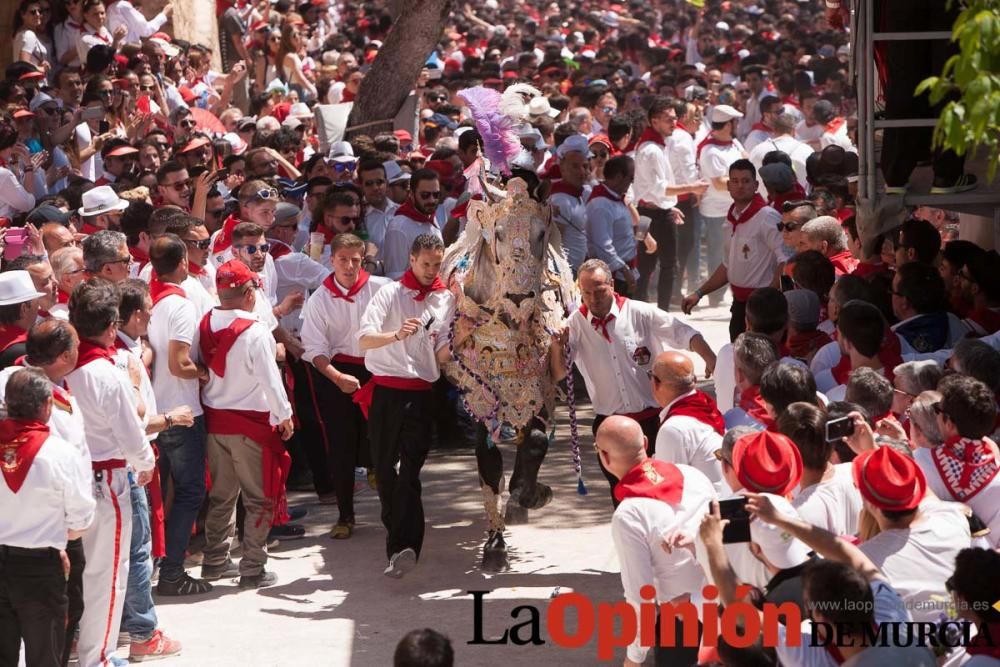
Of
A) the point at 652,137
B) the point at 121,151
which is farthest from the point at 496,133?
the point at 652,137

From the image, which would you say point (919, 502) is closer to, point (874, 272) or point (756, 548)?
point (756, 548)

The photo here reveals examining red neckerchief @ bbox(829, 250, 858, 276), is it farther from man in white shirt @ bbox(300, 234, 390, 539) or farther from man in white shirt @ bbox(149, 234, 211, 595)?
man in white shirt @ bbox(149, 234, 211, 595)

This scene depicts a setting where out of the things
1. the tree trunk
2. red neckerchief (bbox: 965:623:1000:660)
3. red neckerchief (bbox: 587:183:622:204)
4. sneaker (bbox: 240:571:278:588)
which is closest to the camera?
red neckerchief (bbox: 965:623:1000:660)

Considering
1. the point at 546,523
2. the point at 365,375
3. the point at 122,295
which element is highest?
the point at 122,295

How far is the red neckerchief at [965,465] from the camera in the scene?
20.3 feet

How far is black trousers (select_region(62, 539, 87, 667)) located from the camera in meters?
7.08

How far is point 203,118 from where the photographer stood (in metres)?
15.5

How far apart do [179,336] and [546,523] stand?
2880mm

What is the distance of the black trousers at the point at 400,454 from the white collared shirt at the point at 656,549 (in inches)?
116

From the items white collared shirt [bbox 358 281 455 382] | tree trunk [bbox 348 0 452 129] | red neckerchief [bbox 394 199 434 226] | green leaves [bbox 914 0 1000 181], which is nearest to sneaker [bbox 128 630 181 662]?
white collared shirt [bbox 358 281 455 382]

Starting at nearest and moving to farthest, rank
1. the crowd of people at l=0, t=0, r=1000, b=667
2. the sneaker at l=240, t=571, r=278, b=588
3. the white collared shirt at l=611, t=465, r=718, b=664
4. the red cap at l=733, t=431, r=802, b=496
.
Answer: the red cap at l=733, t=431, r=802, b=496 → the crowd of people at l=0, t=0, r=1000, b=667 → the white collared shirt at l=611, t=465, r=718, b=664 → the sneaker at l=240, t=571, r=278, b=588

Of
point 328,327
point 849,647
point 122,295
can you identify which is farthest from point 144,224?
point 849,647

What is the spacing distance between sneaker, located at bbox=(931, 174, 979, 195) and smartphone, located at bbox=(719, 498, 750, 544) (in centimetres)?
304

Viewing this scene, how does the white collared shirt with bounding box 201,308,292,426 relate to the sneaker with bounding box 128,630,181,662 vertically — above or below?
above
